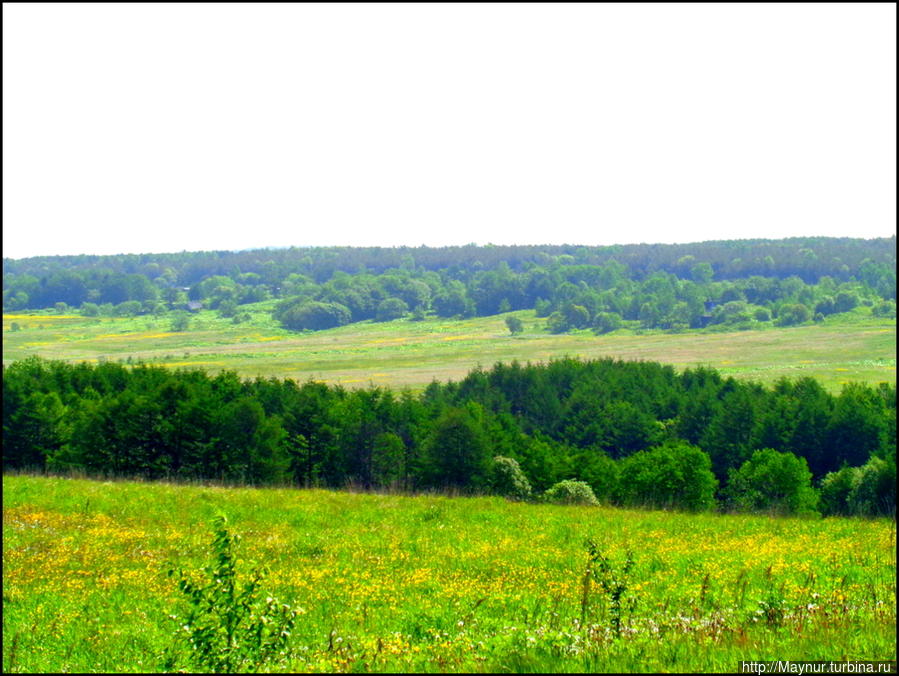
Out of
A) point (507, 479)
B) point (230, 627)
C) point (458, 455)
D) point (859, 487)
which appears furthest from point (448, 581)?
point (859, 487)

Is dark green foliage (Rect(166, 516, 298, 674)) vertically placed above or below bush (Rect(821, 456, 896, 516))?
above

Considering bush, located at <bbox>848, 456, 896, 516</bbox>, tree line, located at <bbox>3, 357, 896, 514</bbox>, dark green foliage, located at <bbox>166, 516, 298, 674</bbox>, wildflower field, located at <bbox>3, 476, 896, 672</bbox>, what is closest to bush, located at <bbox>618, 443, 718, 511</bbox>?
tree line, located at <bbox>3, 357, 896, 514</bbox>

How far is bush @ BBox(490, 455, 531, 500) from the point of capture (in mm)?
45562

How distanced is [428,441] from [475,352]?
375ft

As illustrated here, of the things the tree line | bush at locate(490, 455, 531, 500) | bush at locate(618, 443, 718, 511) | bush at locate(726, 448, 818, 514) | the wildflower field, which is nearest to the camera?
the wildflower field

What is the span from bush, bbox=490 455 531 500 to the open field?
64784 mm

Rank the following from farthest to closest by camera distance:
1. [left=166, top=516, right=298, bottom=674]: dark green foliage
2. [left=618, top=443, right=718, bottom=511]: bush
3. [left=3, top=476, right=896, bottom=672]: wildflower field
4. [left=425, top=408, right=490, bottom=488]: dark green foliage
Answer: [left=425, top=408, right=490, bottom=488]: dark green foliage, [left=618, top=443, right=718, bottom=511]: bush, [left=3, top=476, right=896, bottom=672]: wildflower field, [left=166, top=516, right=298, bottom=674]: dark green foliage

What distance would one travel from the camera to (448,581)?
1641cm

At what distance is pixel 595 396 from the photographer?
7831 cm

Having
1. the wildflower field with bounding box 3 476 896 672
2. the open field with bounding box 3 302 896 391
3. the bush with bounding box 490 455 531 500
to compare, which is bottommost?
the open field with bounding box 3 302 896 391

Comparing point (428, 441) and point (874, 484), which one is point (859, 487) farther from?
point (428, 441)

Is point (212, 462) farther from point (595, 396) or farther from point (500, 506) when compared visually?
point (595, 396)

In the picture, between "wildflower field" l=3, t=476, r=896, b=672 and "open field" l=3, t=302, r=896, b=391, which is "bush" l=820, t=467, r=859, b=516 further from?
"open field" l=3, t=302, r=896, b=391

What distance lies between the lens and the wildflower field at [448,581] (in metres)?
9.75
